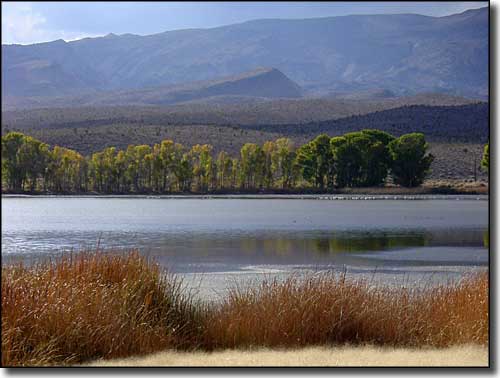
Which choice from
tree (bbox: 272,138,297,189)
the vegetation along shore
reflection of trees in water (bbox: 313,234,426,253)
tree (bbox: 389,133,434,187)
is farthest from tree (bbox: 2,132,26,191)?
reflection of trees in water (bbox: 313,234,426,253)

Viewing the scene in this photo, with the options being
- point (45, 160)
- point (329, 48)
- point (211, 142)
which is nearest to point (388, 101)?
point (211, 142)

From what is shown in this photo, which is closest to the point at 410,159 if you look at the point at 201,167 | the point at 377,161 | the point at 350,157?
the point at 377,161

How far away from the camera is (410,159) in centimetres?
5097

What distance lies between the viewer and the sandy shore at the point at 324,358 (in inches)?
226

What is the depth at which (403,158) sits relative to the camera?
167 feet

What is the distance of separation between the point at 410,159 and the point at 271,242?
1274 inches

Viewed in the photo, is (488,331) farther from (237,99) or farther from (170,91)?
(170,91)

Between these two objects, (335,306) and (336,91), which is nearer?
(335,306)

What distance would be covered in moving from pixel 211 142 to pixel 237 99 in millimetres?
58893

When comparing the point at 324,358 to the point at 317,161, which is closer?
the point at 324,358

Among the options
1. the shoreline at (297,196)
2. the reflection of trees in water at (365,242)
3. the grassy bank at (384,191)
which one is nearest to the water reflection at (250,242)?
the reflection of trees in water at (365,242)

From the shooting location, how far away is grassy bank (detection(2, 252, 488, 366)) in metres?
5.99

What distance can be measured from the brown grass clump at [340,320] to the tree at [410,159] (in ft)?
145

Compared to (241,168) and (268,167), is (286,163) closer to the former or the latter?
(268,167)
